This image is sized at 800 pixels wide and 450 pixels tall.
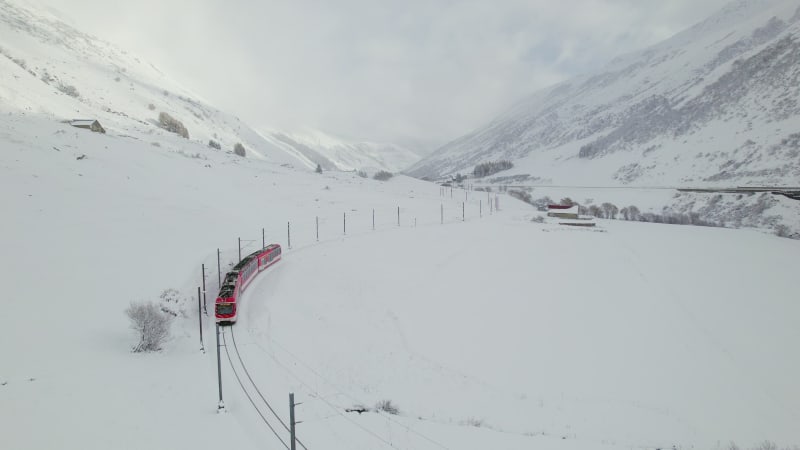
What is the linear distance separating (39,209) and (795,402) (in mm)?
56223

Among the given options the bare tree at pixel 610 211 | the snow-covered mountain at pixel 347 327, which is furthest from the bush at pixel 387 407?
the bare tree at pixel 610 211

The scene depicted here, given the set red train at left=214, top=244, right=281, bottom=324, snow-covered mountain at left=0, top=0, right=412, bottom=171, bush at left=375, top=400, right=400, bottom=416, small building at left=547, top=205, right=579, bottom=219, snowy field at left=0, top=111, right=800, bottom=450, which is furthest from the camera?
small building at left=547, top=205, right=579, bottom=219

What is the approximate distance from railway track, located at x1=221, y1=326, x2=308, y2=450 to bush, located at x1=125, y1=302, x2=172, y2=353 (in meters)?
3.35

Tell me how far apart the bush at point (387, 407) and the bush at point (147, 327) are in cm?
1208

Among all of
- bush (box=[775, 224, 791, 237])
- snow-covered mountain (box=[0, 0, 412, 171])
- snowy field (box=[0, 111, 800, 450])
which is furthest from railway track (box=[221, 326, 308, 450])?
bush (box=[775, 224, 791, 237])

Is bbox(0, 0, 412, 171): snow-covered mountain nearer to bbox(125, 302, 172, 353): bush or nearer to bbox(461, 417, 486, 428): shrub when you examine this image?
bbox(125, 302, 172, 353): bush

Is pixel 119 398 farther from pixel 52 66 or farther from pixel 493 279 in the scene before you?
pixel 52 66

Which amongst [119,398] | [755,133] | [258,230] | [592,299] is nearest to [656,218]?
[755,133]

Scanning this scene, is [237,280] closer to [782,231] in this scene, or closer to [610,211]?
[782,231]

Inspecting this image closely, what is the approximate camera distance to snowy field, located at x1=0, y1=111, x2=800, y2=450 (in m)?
16.5

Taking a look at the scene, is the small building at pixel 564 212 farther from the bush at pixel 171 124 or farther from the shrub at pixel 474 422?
the bush at pixel 171 124

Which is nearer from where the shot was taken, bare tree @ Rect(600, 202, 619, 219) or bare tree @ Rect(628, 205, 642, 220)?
bare tree @ Rect(628, 205, 642, 220)

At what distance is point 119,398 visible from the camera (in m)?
15.5

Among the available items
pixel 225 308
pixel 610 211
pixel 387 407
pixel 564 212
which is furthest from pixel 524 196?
pixel 387 407
